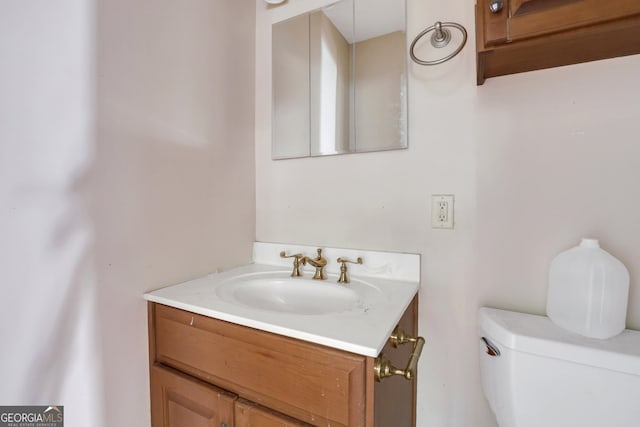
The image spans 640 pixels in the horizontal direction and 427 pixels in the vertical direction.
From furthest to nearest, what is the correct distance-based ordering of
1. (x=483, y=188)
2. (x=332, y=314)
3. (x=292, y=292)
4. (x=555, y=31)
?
(x=292, y=292) < (x=483, y=188) < (x=332, y=314) < (x=555, y=31)

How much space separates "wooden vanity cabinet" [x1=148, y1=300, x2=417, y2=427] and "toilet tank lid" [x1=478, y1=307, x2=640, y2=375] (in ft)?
0.83

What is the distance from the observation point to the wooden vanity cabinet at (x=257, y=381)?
0.56m

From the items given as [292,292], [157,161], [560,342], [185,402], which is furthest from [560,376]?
[157,161]

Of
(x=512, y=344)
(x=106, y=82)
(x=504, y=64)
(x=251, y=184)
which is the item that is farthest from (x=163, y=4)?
(x=512, y=344)

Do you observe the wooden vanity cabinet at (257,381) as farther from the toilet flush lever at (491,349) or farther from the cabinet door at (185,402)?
the toilet flush lever at (491,349)

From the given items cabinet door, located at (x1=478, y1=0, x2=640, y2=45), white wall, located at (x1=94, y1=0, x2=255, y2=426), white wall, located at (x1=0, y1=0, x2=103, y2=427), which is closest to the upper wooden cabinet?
cabinet door, located at (x1=478, y1=0, x2=640, y2=45)

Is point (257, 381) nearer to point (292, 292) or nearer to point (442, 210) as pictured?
point (292, 292)

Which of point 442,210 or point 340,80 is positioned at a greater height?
point 340,80

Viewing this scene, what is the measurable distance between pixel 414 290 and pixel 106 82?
1.07 m

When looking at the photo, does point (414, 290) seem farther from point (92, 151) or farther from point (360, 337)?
point (92, 151)

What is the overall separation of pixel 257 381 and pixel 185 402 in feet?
0.95

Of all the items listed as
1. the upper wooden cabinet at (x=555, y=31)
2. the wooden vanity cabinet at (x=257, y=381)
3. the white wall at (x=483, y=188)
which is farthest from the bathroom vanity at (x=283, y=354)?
the upper wooden cabinet at (x=555, y=31)

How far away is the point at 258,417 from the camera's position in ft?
2.14

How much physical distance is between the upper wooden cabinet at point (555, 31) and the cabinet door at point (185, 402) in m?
1.10
